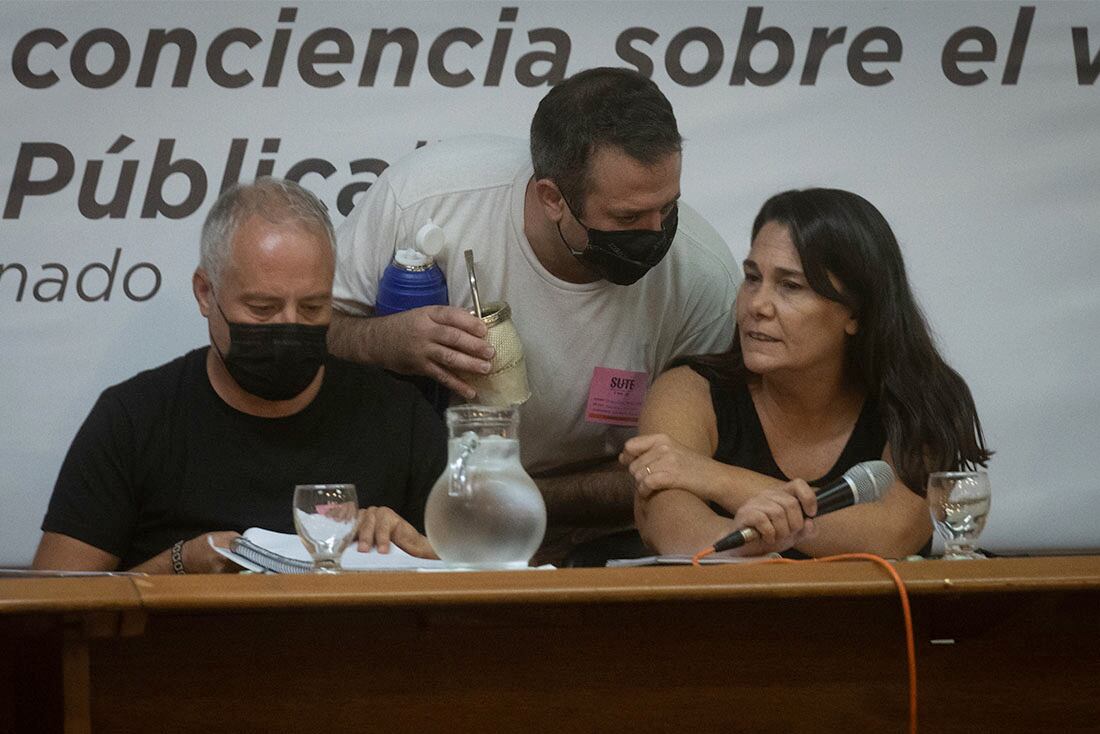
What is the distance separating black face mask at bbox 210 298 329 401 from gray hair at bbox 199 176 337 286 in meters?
0.10

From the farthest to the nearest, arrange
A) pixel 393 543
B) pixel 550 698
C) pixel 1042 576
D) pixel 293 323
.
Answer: pixel 293 323 → pixel 393 543 → pixel 550 698 → pixel 1042 576

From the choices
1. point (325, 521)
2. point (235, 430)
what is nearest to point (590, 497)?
point (235, 430)

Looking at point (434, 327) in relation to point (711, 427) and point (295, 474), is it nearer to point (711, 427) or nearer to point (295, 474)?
point (295, 474)

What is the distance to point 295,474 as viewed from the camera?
2176 mm

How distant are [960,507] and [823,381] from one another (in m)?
0.71

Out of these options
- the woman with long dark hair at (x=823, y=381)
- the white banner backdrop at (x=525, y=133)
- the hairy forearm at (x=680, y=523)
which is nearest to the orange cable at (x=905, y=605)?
the hairy forearm at (x=680, y=523)

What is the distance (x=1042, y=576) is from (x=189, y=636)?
873 millimetres

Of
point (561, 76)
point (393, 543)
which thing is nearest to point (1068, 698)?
point (393, 543)

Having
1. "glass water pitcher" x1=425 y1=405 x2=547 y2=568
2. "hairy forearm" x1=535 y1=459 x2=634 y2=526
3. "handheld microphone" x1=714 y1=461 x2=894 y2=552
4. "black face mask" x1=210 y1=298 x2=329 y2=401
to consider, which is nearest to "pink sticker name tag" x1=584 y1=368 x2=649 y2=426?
"hairy forearm" x1=535 y1=459 x2=634 y2=526

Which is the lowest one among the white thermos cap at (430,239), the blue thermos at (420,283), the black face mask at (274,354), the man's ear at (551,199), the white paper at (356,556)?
the white paper at (356,556)

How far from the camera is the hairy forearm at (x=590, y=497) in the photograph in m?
2.67

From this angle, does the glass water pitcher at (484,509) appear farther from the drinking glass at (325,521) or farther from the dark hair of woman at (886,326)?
the dark hair of woman at (886,326)

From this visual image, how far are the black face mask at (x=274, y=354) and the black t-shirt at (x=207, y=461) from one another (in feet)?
0.35

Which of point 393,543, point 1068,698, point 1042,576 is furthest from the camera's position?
point 393,543
